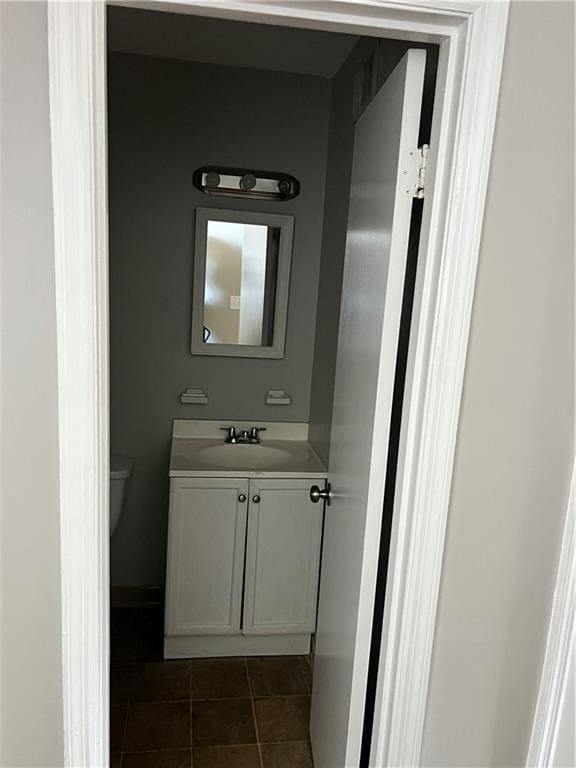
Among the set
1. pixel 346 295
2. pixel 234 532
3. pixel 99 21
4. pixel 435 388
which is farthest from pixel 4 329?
pixel 234 532

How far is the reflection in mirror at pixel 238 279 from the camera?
262 centimetres

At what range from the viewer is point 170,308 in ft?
8.68

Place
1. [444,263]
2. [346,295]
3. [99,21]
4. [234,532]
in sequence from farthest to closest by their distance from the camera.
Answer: [234,532] → [346,295] → [444,263] → [99,21]

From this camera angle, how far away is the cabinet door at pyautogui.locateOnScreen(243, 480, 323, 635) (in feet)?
7.81

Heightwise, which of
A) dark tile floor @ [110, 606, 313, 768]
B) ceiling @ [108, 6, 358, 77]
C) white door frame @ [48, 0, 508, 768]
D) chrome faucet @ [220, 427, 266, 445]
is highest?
ceiling @ [108, 6, 358, 77]

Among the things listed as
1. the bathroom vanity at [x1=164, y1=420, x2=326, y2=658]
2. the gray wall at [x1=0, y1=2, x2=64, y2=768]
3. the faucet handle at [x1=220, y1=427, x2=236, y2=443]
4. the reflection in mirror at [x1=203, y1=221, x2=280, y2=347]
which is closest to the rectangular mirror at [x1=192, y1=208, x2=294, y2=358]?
the reflection in mirror at [x1=203, y1=221, x2=280, y2=347]

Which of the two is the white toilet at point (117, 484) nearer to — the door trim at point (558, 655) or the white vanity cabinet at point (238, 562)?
the white vanity cabinet at point (238, 562)

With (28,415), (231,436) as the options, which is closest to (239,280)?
(231,436)

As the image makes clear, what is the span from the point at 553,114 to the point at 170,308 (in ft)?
6.26

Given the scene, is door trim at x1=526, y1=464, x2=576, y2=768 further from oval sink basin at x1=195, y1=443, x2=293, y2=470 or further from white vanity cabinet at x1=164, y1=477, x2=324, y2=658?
oval sink basin at x1=195, y1=443, x2=293, y2=470

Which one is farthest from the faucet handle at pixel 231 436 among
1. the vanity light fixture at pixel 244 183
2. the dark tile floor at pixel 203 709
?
the vanity light fixture at pixel 244 183

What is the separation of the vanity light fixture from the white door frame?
1.52m

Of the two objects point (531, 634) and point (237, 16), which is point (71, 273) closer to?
point (237, 16)

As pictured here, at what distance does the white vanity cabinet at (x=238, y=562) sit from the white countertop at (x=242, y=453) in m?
0.04
